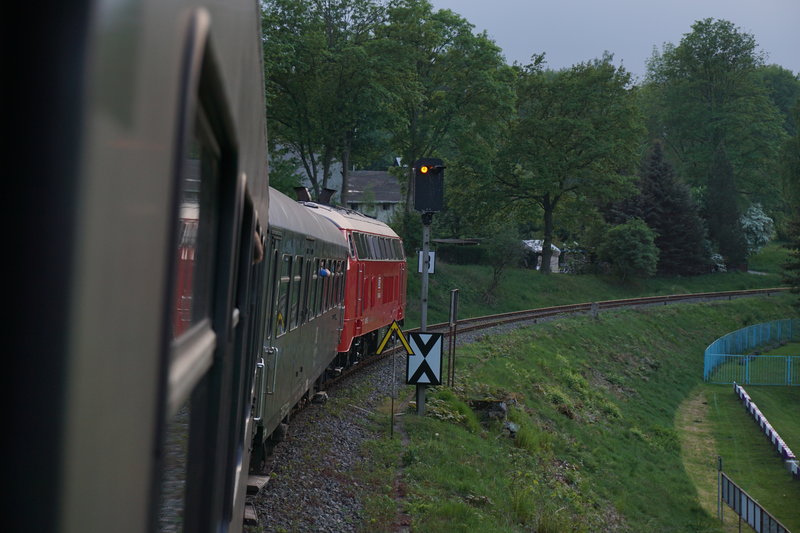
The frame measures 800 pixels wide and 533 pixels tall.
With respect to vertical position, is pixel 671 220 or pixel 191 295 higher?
pixel 671 220

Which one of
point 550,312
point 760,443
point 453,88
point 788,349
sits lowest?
point 760,443

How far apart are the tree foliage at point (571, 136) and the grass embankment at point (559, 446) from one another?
1176 cm

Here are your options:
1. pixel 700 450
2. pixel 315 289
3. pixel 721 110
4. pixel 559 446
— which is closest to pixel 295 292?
pixel 315 289

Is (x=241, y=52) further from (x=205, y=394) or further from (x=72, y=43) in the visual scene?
(x=72, y=43)

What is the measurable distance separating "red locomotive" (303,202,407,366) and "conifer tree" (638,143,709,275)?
112 ft

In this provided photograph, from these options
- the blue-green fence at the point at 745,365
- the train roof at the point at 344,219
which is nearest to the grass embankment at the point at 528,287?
the blue-green fence at the point at 745,365

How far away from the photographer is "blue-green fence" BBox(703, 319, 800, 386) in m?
32.7

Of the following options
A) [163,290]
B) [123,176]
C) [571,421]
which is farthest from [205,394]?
[571,421]

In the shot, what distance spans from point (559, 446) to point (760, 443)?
8377mm

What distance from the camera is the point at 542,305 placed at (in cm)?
4141

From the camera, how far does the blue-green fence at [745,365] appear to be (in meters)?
32.7

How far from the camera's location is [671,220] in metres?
55.1

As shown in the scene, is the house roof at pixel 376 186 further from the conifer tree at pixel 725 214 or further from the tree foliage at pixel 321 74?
the tree foliage at pixel 321 74

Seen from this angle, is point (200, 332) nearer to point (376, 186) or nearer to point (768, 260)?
point (376, 186)
